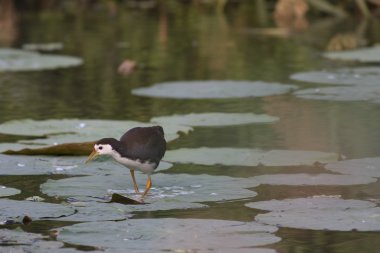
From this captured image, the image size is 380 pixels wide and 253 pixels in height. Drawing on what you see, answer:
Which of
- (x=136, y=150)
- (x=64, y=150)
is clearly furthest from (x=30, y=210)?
(x=64, y=150)

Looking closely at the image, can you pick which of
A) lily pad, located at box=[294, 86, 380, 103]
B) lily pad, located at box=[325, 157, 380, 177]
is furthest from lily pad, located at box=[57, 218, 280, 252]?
lily pad, located at box=[294, 86, 380, 103]

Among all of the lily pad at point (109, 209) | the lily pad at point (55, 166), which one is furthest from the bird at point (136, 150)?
the lily pad at point (55, 166)

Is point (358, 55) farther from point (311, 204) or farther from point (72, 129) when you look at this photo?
point (311, 204)

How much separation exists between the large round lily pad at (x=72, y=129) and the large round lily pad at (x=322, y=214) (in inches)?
82.7

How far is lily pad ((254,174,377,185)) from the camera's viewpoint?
6.28 metres

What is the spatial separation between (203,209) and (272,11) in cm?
1467

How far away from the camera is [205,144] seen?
7695 millimetres

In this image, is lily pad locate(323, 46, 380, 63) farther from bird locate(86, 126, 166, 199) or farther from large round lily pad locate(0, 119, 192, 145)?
bird locate(86, 126, 166, 199)

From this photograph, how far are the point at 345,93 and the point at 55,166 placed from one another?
342cm

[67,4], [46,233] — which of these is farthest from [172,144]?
[67,4]

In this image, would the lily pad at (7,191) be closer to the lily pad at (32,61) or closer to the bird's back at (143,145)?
the bird's back at (143,145)

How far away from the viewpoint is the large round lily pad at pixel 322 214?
525cm

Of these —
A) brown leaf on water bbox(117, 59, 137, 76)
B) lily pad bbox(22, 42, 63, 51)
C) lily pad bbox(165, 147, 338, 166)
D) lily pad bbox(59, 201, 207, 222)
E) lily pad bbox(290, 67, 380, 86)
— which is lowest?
lily pad bbox(59, 201, 207, 222)

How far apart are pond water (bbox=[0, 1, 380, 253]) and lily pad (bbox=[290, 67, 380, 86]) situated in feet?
0.06
